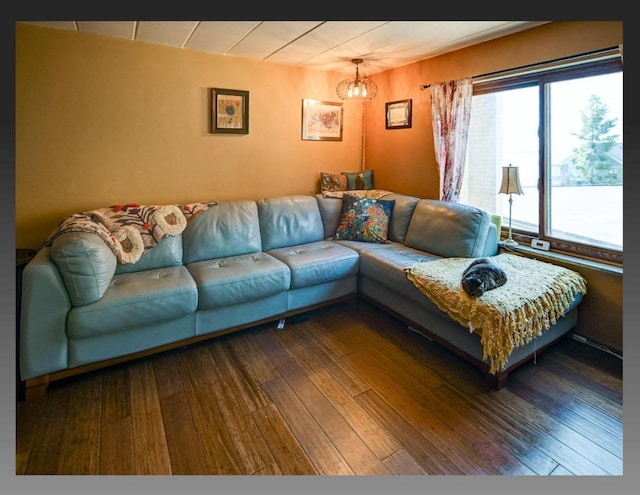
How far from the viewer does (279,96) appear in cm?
340

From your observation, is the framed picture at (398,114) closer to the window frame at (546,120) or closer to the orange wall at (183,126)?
the orange wall at (183,126)

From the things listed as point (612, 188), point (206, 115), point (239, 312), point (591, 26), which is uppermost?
point (591, 26)

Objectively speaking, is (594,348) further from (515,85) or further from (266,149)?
(266,149)

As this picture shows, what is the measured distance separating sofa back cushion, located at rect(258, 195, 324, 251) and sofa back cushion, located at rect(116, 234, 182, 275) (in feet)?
2.35

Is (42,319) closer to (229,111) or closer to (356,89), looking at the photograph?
(229,111)

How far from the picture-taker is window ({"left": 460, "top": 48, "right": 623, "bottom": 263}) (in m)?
2.21

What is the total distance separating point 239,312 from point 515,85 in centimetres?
271

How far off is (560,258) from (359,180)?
2087 mm

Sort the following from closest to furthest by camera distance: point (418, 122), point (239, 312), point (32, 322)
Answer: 1. point (32, 322)
2. point (239, 312)
3. point (418, 122)

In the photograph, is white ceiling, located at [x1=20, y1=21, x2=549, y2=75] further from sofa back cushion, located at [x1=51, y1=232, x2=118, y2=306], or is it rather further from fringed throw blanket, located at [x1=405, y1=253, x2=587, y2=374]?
fringed throw blanket, located at [x1=405, y1=253, x2=587, y2=374]

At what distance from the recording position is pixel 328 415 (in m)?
1.72

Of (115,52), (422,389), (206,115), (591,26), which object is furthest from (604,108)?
(115,52)

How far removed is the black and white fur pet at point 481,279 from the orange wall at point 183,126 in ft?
2.36

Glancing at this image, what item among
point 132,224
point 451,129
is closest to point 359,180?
point 451,129
